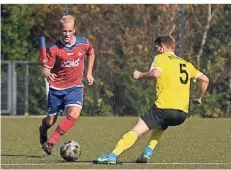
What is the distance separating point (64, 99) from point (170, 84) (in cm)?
218

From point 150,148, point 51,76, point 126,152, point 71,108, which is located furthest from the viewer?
point 126,152

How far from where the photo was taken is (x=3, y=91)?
27.2 metres

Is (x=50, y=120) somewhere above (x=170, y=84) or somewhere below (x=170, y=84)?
below

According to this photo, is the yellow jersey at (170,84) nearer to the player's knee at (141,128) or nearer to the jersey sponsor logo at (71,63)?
the player's knee at (141,128)

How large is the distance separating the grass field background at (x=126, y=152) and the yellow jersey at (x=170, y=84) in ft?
2.30

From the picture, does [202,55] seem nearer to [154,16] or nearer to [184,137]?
[154,16]

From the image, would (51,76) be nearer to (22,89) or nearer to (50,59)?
(50,59)

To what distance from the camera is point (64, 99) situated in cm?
1202

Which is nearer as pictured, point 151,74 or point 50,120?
point 151,74

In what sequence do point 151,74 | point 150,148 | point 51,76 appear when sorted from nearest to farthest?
point 151,74 → point 150,148 → point 51,76

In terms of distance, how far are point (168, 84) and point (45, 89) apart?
661 inches

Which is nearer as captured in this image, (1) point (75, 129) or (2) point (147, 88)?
(1) point (75, 129)

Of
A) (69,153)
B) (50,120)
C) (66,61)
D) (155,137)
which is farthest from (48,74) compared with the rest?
(155,137)

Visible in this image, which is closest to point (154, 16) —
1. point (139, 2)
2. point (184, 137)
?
point (139, 2)
